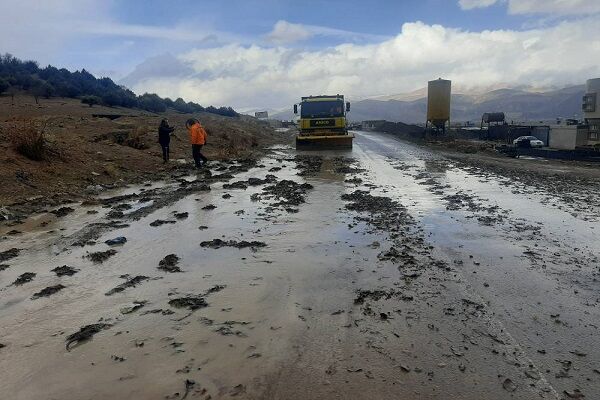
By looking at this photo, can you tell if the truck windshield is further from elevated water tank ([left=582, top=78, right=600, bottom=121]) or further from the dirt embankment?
elevated water tank ([left=582, top=78, right=600, bottom=121])

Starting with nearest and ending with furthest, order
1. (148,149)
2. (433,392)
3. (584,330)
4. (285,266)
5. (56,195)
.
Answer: (433,392) → (584,330) → (285,266) → (56,195) → (148,149)

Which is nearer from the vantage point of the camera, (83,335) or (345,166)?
(83,335)

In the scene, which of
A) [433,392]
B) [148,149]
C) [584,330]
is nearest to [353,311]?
[433,392]

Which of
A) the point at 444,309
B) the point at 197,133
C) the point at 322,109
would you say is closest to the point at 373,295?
the point at 444,309

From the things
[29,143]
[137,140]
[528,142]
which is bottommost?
[528,142]

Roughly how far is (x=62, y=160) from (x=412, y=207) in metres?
9.38

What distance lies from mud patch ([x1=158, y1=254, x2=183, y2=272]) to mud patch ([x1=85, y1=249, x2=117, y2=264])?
2.49ft

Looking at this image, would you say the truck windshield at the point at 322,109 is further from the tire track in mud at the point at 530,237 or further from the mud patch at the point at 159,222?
the mud patch at the point at 159,222

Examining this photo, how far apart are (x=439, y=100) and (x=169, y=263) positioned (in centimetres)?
3373

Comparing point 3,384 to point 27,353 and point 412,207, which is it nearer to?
point 27,353

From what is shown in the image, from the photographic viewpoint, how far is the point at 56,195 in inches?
400

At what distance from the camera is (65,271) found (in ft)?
18.0

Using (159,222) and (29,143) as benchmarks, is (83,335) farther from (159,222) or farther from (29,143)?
(29,143)

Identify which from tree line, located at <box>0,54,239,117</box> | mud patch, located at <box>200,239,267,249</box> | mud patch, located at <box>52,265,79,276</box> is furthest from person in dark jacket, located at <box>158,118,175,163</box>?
→ tree line, located at <box>0,54,239,117</box>
